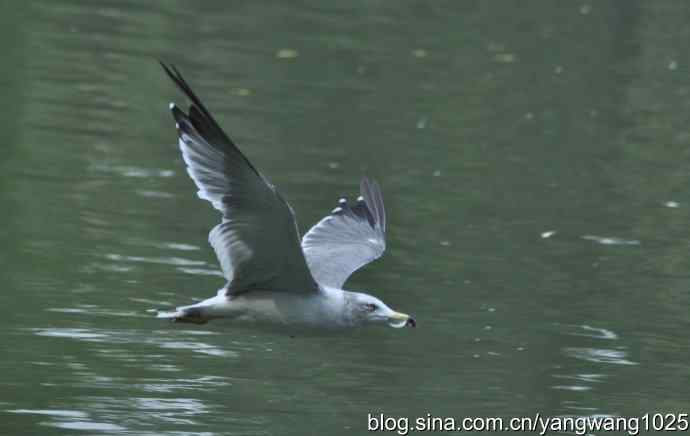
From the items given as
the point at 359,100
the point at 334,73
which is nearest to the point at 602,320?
the point at 359,100

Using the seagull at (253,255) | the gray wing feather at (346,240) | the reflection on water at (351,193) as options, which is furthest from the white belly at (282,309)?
the gray wing feather at (346,240)

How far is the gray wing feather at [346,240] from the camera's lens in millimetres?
8555

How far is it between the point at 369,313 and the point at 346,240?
136 centimetres

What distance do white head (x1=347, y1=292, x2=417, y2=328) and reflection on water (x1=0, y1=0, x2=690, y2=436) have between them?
0.43m

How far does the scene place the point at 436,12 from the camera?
2295cm

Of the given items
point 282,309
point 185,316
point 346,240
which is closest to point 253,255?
point 282,309

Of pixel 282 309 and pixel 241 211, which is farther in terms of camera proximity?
pixel 282 309

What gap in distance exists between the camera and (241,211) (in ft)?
23.9

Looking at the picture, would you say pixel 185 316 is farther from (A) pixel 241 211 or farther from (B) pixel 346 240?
(B) pixel 346 240

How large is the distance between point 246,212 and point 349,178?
603 cm

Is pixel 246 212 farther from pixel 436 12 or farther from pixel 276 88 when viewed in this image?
pixel 436 12

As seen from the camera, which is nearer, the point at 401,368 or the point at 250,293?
the point at 250,293

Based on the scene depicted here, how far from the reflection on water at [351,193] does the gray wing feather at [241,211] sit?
40 cm

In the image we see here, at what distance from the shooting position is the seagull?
7.09 metres
